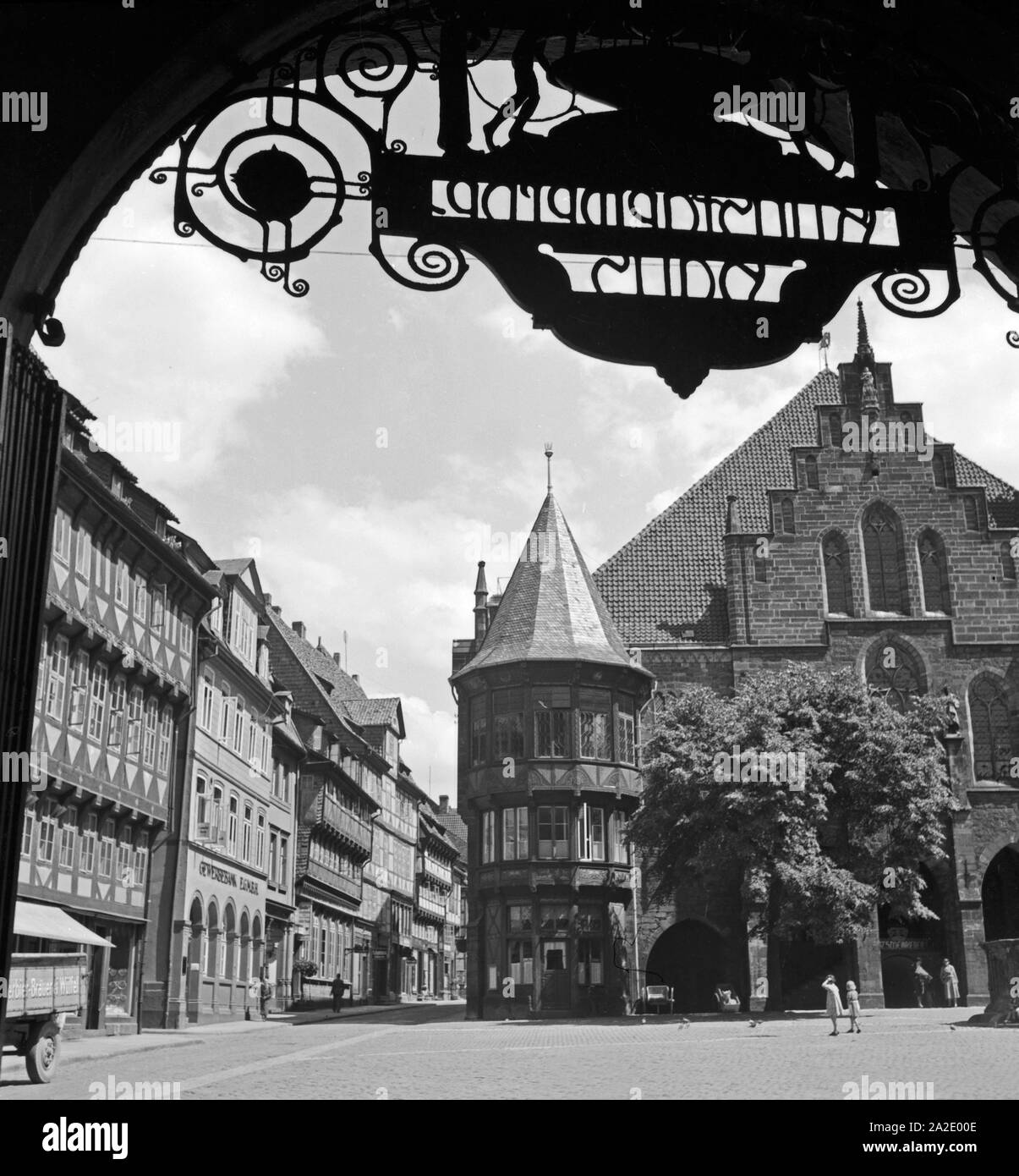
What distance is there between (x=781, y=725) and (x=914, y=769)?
11.3 ft

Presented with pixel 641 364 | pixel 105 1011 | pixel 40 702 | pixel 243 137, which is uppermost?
pixel 40 702

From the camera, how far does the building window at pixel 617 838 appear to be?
40.4 metres

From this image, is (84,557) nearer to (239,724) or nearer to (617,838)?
(239,724)

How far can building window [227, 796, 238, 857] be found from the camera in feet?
121

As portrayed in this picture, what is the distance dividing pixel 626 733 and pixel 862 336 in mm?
15654

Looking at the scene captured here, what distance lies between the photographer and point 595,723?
136ft

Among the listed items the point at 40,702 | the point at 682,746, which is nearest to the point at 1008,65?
the point at 40,702

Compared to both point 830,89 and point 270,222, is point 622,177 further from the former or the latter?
point 270,222

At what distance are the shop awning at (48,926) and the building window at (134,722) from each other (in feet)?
18.9

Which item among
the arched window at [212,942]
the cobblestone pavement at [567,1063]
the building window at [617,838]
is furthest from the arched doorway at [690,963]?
the arched window at [212,942]

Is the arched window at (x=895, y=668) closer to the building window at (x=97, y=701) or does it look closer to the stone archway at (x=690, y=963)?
the stone archway at (x=690, y=963)

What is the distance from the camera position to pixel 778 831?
32.0m

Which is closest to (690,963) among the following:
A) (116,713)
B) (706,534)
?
(706,534)

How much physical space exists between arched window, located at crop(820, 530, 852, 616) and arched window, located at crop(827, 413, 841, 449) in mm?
2968
